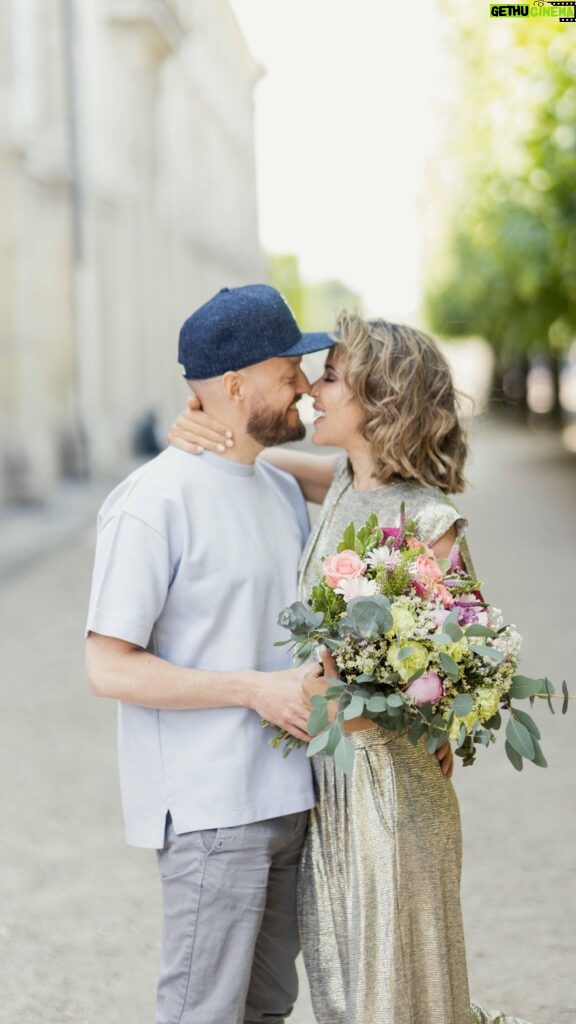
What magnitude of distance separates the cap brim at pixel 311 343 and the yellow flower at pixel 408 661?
78cm

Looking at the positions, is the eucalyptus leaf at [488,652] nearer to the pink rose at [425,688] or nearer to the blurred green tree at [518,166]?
the pink rose at [425,688]

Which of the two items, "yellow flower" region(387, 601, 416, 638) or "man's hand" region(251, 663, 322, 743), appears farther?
"man's hand" region(251, 663, 322, 743)

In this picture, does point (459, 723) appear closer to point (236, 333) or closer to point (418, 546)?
point (418, 546)

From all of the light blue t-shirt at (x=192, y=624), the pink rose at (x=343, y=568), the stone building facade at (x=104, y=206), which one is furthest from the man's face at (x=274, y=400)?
the stone building facade at (x=104, y=206)

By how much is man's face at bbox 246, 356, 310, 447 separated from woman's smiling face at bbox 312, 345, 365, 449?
16cm

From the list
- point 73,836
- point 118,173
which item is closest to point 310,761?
point 73,836

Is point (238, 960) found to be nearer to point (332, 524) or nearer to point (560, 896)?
point (332, 524)

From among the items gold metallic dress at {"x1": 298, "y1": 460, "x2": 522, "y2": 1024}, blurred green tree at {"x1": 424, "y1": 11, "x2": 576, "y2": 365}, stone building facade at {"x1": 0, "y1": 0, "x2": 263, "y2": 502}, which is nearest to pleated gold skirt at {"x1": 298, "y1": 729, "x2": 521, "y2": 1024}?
gold metallic dress at {"x1": 298, "y1": 460, "x2": 522, "y2": 1024}

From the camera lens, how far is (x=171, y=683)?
8.99 feet

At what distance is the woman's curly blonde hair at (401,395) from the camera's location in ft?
10.1

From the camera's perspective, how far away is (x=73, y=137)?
22.9m

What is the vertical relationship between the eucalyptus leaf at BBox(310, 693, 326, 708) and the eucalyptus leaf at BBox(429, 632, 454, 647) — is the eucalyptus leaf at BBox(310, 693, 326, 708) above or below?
below

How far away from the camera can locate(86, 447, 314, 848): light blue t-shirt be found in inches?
109

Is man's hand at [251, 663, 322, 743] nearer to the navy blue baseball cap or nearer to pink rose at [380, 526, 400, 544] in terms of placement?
pink rose at [380, 526, 400, 544]
